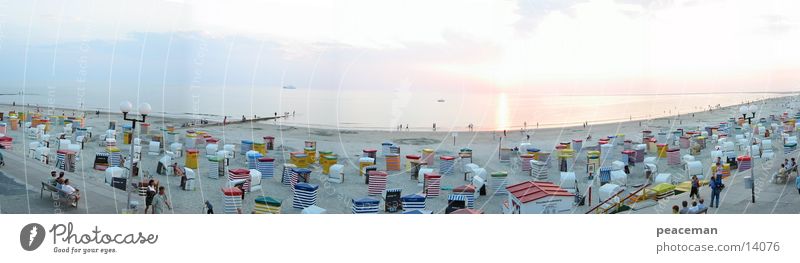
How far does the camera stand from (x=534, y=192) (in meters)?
8.67

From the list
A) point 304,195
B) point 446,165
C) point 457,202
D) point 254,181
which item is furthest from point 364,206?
point 446,165

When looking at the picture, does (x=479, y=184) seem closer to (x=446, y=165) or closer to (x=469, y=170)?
(x=469, y=170)

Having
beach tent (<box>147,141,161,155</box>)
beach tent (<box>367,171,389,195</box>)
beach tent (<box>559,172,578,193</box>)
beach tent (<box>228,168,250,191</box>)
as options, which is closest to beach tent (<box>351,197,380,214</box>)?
beach tent (<box>367,171,389,195</box>)

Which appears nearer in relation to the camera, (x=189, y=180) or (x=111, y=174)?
(x=111, y=174)

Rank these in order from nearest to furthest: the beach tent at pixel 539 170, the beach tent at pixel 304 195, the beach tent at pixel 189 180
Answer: the beach tent at pixel 304 195 → the beach tent at pixel 189 180 → the beach tent at pixel 539 170

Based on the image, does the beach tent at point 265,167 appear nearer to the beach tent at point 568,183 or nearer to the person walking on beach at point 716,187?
the beach tent at point 568,183

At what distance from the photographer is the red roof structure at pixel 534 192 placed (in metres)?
8.51

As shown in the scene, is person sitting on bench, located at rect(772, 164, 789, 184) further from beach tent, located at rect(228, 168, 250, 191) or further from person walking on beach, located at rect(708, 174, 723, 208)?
beach tent, located at rect(228, 168, 250, 191)

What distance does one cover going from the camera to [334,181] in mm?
13477

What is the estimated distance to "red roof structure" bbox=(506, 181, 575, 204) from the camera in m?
8.51

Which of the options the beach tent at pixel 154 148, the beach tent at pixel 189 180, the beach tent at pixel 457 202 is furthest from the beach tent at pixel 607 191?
the beach tent at pixel 154 148

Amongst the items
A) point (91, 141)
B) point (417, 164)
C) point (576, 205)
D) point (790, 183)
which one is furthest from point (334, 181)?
point (91, 141)
